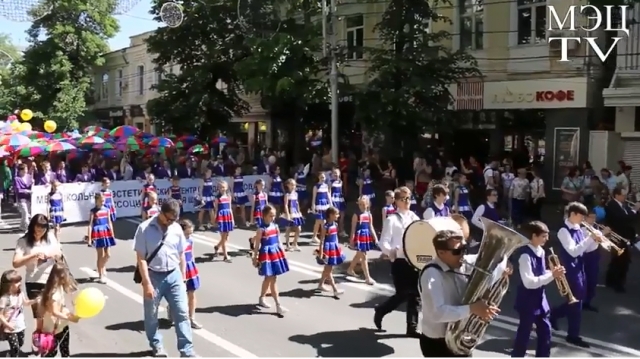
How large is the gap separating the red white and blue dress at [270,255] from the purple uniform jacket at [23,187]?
32.3 ft

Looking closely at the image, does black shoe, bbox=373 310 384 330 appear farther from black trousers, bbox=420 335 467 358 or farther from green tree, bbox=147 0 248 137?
green tree, bbox=147 0 248 137

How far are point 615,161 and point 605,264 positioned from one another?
7.46m

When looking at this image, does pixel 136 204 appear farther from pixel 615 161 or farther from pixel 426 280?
pixel 426 280

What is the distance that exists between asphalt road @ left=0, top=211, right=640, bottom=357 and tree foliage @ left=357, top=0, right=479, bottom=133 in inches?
290

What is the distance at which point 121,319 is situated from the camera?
9102mm

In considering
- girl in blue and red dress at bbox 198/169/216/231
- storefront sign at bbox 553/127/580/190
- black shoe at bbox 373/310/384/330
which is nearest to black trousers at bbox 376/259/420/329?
black shoe at bbox 373/310/384/330

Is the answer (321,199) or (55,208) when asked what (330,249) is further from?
(55,208)

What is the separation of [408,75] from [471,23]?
558 centimetres

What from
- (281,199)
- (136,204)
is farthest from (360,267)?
Answer: (136,204)

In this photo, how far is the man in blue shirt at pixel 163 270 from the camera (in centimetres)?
720

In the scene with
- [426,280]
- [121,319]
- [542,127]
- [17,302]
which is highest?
[542,127]

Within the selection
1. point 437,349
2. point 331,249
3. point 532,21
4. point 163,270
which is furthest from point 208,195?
point 437,349

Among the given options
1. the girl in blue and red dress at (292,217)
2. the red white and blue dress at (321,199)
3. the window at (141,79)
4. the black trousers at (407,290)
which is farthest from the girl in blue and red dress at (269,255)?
the window at (141,79)

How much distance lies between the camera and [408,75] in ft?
62.4
